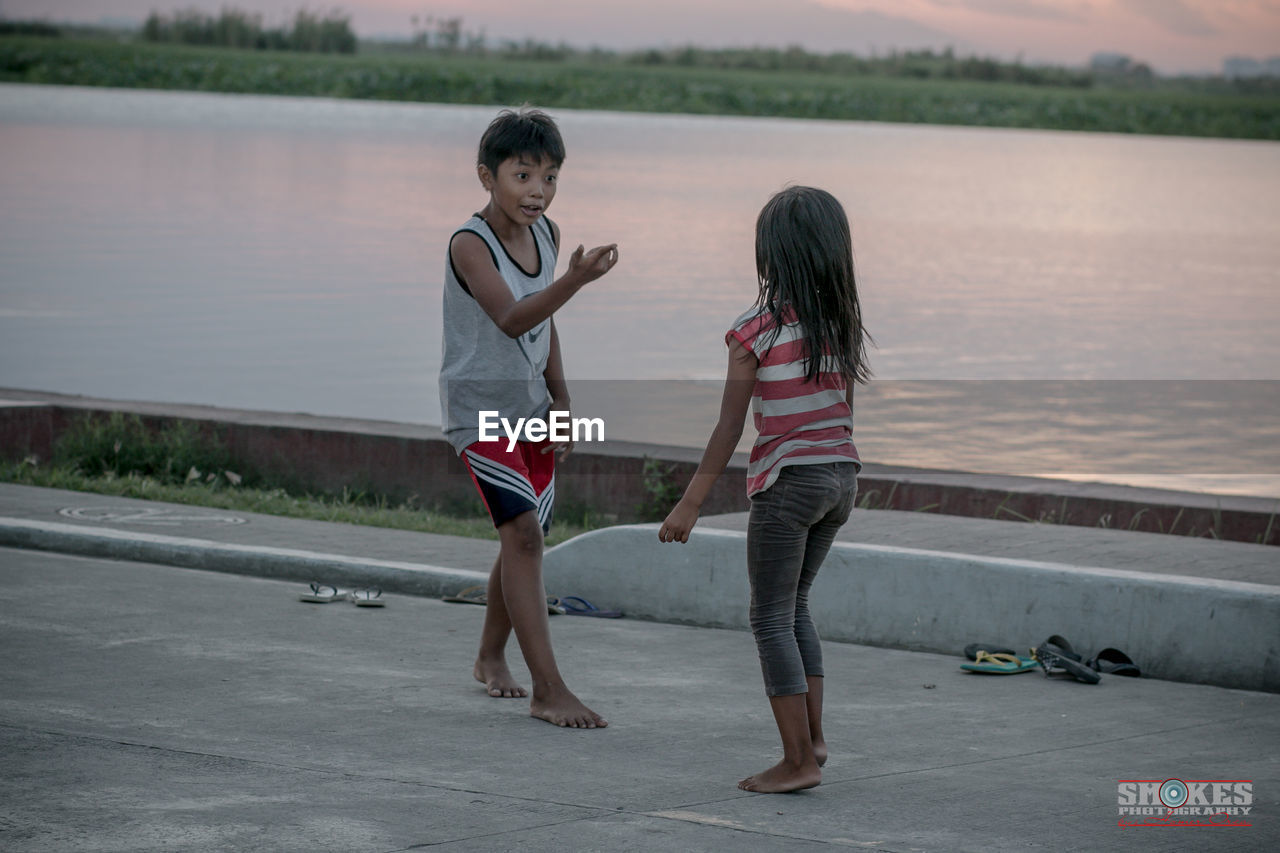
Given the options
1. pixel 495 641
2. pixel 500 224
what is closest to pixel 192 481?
pixel 495 641

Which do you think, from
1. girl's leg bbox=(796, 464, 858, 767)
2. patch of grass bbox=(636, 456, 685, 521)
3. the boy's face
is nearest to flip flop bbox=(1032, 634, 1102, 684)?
girl's leg bbox=(796, 464, 858, 767)

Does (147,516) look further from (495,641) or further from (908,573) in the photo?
(908,573)

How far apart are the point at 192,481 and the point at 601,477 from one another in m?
2.39

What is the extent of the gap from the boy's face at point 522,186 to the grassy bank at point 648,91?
3645 inches

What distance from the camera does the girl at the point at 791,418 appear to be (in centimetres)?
485

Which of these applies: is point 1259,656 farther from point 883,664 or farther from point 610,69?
point 610,69

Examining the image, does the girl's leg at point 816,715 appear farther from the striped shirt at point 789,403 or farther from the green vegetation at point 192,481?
the green vegetation at point 192,481

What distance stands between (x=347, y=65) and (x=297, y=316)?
336 ft

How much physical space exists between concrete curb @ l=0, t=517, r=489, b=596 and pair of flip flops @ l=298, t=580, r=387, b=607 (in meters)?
0.14

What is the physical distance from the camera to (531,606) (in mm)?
5605

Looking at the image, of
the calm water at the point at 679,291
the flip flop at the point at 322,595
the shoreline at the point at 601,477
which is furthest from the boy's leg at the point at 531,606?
the calm water at the point at 679,291

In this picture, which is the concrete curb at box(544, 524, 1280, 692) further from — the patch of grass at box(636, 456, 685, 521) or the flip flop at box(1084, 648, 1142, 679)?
the patch of grass at box(636, 456, 685, 521)

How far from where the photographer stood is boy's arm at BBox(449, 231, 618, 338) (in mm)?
5137

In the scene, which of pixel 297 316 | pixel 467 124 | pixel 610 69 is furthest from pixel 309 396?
pixel 610 69
